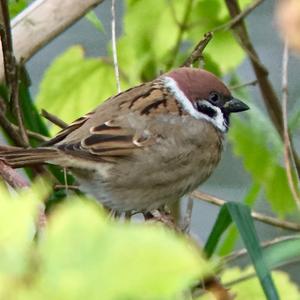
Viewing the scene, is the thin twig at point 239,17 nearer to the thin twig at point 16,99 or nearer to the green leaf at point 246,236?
the thin twig at point 16,99

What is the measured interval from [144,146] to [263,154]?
24 cm

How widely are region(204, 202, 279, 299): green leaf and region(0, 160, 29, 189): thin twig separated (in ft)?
0.78

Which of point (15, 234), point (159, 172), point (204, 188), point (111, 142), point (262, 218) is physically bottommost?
point (204, 188)

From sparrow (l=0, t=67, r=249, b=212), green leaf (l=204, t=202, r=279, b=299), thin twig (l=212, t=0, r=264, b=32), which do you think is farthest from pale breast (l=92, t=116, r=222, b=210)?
green leaf (l=204, t=202, r=279, b=299)

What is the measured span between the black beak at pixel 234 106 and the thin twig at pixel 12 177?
887mm

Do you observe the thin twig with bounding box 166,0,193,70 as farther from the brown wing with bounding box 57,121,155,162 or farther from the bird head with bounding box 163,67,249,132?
the brown wing with bounding box 57,121,155,162

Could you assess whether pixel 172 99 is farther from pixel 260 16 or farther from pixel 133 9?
pixel 260 16

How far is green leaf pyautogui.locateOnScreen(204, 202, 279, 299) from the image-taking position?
87cm

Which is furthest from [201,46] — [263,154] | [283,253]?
[283,253]

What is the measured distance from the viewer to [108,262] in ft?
0.90

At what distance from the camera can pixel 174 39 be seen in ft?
6.17

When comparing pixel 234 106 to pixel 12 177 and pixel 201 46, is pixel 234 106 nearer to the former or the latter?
pixel 201 46

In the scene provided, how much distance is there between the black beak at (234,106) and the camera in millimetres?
1800

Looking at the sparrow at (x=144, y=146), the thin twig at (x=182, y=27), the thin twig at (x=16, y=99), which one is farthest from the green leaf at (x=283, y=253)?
the thin twig at (x=182, y=27)
